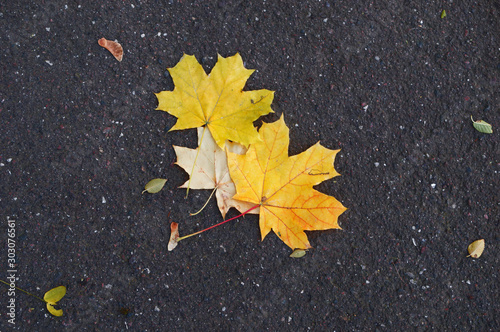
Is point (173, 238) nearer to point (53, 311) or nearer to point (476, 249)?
point (53, 311)

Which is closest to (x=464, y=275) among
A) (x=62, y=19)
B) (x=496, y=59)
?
(x=496, y=59)

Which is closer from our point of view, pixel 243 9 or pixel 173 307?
pixel 173 307

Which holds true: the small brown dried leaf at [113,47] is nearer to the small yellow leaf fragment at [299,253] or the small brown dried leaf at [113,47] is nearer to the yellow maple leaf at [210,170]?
the yellow maple leaf at [210,170]

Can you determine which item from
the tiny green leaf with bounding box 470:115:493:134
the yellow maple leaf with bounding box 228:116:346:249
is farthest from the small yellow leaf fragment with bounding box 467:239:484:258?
the yellow maple leaf with bounding box 228:116:346:249

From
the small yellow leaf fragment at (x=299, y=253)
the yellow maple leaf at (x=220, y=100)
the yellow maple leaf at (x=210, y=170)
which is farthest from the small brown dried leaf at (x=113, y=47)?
the small yellow leaf fragment at (x=299, y=253)

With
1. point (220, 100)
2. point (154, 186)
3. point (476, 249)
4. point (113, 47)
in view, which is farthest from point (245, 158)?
point (476, 249)

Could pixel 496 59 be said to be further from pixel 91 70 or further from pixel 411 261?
pixel 91 70

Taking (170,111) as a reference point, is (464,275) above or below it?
below
